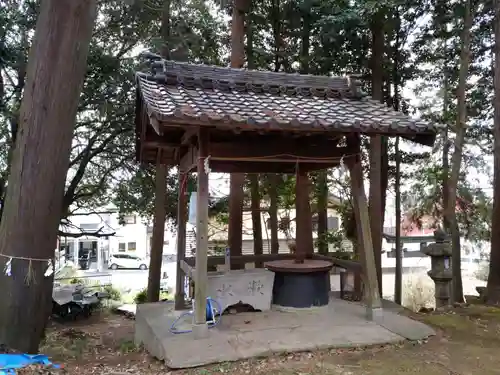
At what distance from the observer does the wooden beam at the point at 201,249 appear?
4.70 meters

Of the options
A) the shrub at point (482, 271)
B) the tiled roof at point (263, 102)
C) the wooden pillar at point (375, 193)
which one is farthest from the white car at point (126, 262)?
the tiled roof at point (263, 102)

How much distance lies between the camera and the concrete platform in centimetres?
431

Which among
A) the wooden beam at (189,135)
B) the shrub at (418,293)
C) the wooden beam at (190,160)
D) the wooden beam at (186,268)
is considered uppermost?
the wooden beam at (189,135)

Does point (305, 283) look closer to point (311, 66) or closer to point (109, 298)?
point (311, 66)

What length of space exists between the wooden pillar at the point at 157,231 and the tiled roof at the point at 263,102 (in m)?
4.44

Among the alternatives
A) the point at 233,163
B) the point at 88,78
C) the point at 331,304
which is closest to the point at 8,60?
the point at 88,78

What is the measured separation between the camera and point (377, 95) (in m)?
9.66

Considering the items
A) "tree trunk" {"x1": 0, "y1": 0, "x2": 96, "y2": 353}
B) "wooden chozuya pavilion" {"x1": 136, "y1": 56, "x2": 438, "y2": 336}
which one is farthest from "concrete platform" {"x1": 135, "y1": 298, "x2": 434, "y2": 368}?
"tree trunk" {"x1": 0, "y1": 0, "x2": 96, "y2": 353}

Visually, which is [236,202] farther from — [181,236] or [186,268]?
[186,268]

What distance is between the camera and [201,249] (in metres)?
4.75

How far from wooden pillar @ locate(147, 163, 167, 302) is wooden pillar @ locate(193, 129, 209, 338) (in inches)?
196

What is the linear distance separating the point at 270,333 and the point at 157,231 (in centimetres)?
555

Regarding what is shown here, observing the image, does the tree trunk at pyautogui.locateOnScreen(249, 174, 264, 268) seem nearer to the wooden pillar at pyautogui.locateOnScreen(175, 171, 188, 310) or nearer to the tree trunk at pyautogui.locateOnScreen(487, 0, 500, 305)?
the wooden pillar at pyautogui.locateOnScreen(175, 171, 188, 310)

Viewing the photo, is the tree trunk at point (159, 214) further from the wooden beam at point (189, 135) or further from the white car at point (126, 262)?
the white car at point (126, 262)
